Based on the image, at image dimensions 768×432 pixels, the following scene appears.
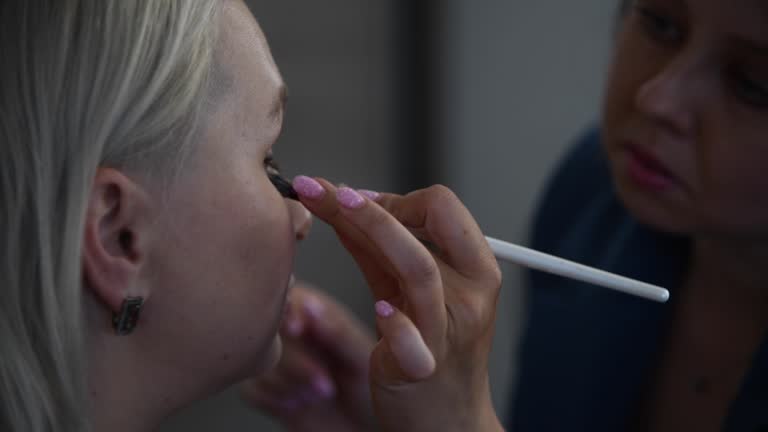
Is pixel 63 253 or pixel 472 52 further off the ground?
pixel 63 253

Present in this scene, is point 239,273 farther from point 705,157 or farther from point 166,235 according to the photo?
point 705,157

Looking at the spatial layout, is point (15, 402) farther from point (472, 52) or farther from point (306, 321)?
point (472, 52)

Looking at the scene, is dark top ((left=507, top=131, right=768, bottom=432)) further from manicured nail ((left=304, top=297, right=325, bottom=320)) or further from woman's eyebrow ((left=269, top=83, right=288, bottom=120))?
woman's eyebrow ((left=269, top=83, right=288, bottom=120))

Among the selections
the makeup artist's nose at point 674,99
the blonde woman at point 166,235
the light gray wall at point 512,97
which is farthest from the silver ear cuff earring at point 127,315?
the light gray wall at point 512,97

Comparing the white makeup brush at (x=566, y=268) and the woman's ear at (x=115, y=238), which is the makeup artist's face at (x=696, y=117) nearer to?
the white makeup brush at (x=566, y=268)

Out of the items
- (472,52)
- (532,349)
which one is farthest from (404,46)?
(532,349)

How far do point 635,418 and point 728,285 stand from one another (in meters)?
0.20

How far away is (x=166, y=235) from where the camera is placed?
2.30ft

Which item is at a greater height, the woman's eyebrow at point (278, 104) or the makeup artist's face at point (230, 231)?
the woman's eyebrow at point (278, 104)

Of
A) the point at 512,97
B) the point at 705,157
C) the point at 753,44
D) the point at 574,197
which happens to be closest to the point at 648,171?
the point at 705,157

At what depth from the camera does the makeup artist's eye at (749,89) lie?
0.88 metres

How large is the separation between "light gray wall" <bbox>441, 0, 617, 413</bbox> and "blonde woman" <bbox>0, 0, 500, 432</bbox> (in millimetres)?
1402

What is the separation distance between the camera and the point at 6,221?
2.17 feet

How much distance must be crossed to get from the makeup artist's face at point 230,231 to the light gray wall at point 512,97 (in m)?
1.41
